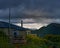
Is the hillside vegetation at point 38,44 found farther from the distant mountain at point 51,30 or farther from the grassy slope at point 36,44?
the distant mountain at point 51,30

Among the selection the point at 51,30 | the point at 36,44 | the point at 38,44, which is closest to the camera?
the point at 36,44

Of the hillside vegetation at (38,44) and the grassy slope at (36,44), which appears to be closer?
the grassy slope at (36,44)

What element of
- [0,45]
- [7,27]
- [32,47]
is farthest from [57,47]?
[7,27]

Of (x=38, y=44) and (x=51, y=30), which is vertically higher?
(x=51, y=30)

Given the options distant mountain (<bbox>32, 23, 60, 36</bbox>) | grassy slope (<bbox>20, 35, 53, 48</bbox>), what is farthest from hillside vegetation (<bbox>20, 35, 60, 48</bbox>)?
distant mountain (<bbox>32, 23, 60, 36</bbox>)

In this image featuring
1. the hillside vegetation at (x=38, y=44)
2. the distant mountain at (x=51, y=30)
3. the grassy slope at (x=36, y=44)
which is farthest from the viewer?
the distant mountain at (x=51, y=30)

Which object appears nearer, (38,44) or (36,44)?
(36,44)

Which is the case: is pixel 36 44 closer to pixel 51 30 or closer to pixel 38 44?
pixel 38 44

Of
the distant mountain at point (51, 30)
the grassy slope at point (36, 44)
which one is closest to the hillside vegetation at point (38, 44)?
the grassy slope at point (36, 44)

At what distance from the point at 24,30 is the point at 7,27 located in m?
3.48

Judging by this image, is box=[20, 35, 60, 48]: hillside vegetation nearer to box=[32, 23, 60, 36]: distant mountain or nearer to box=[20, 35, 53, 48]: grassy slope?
box=[20, 35, 53, 48]: grassy slope

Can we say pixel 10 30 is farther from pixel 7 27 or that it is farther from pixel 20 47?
pixel 20 47

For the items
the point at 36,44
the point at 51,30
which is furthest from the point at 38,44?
the point at 51,30

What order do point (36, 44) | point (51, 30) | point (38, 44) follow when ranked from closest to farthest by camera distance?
point (36, 44) → point (38, 44) → point (51, 30)
